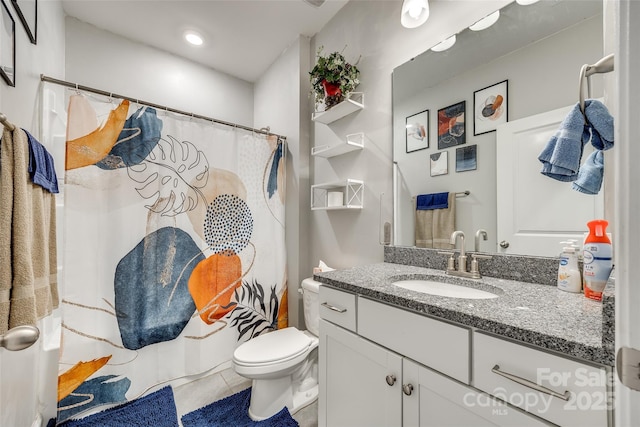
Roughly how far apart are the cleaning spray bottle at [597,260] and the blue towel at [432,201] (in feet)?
1.82

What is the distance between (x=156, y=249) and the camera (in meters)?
1.67

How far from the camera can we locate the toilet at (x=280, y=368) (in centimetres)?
141

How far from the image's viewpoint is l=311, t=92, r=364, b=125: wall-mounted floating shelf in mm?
1693

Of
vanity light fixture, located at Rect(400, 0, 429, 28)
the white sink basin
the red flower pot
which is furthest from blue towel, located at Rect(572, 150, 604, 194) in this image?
the red flower pot

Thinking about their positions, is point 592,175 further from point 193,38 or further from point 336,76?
point 193,38

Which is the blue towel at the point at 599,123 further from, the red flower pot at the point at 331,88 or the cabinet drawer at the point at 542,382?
the red flower pot at the point at 331,88

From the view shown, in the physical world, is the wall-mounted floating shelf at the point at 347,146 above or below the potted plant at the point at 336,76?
below

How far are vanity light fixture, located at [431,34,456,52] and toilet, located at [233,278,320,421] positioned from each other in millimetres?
1534

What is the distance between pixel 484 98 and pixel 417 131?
0.33m

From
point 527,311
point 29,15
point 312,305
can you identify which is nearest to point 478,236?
point 527,311

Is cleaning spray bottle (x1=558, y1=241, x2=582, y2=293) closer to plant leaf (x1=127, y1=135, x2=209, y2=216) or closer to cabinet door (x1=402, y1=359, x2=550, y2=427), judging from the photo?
cabinet door (x1=402, y1=359, x2=550, y2=427)

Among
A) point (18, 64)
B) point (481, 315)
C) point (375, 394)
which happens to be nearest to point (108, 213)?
point (18, 64)

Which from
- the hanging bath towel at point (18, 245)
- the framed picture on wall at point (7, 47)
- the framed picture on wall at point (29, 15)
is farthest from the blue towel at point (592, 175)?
the framed picture on wall at point (29, 15)

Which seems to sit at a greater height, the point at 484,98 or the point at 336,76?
the point at 336,76
